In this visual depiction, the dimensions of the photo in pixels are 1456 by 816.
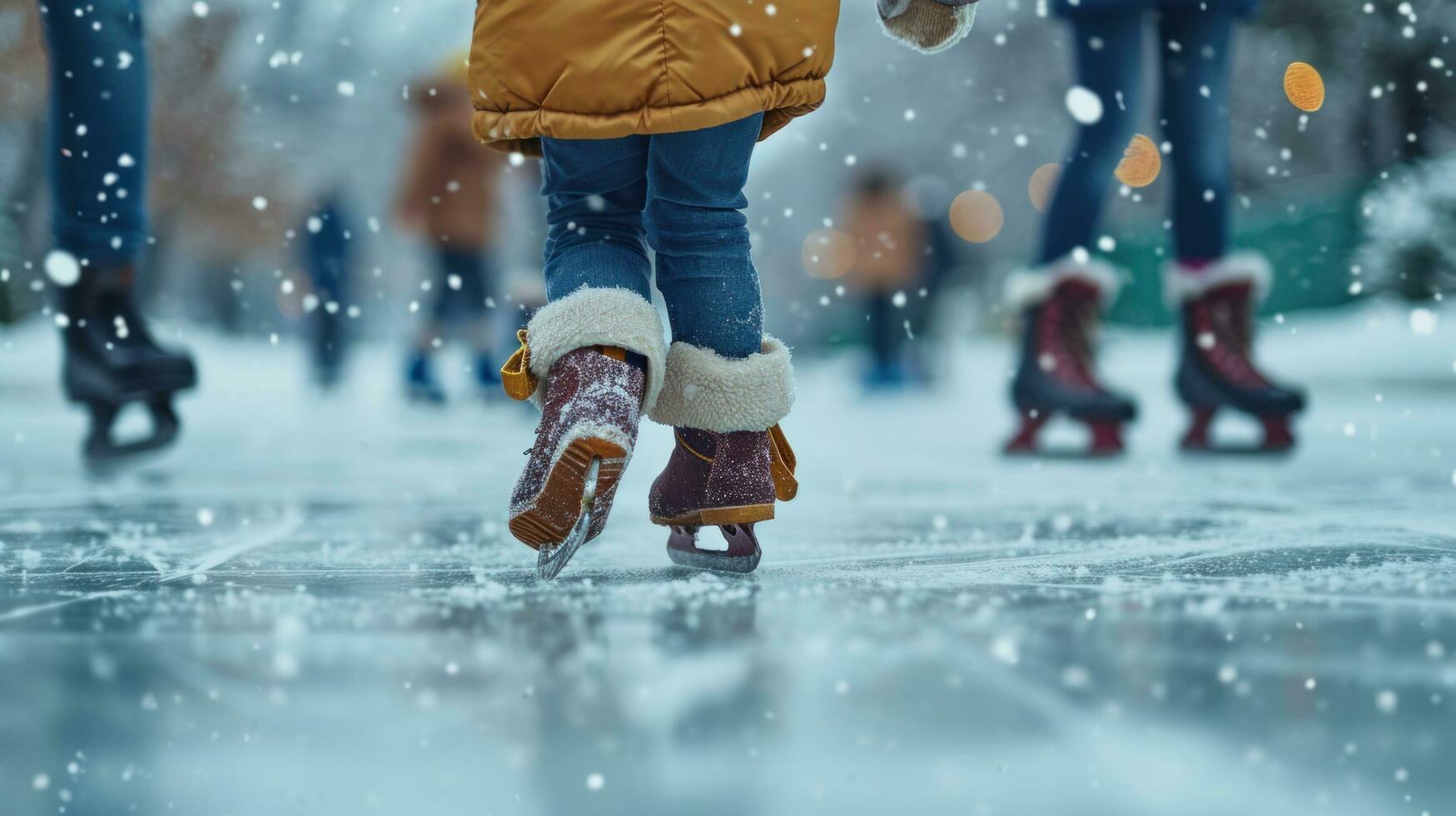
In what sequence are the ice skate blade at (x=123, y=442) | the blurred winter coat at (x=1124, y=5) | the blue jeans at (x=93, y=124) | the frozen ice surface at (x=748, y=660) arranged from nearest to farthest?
the frozen ice surface at (x=748, y=660)
the blue jeans at (x=93, y=124)
the ice skate blade at (x=123, y=442)
the blurred winter coat at (x=1124, y=5)

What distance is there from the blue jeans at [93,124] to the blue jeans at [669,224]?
1393mm

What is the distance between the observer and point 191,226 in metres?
13.4

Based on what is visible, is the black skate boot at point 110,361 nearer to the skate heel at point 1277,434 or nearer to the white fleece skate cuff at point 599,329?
the white fleece skate cuff at point 599,329

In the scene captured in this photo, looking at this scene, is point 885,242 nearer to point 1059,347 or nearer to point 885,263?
point 885,263

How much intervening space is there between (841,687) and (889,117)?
62.8 feet

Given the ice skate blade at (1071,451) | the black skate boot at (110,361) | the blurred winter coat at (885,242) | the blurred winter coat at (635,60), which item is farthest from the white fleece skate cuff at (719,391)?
the blurred winter coat at (885,242)

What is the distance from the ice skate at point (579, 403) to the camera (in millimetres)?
1216

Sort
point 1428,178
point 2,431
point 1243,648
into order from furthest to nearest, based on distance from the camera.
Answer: point 1428,178 < point 2,431 < point 1243,648

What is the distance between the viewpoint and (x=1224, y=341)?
9.68 feet

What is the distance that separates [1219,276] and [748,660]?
240 centimetres

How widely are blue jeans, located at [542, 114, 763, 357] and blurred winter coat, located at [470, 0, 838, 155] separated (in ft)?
0.17

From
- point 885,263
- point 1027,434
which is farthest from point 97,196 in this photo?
point 885,263

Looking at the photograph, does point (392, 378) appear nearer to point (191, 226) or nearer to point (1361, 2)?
point (191, 226)

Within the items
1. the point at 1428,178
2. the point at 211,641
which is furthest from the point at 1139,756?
the point at 1428,178
